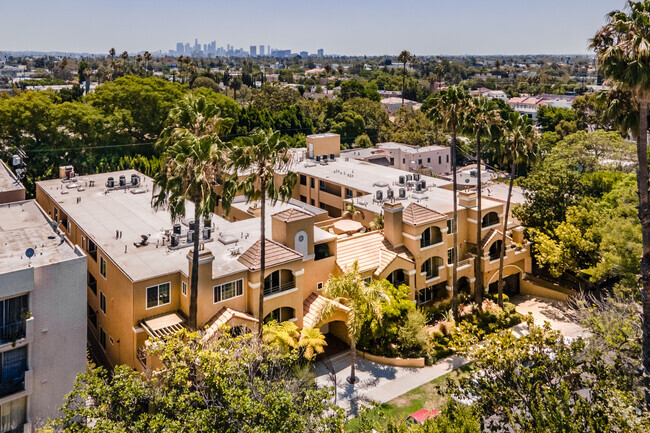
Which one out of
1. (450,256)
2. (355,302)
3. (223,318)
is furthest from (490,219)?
(223,318)

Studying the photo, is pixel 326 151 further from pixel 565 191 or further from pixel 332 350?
pixel 332 350

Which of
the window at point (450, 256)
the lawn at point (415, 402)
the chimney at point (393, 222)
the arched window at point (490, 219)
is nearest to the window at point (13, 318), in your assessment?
the lawn at point (415, 402)

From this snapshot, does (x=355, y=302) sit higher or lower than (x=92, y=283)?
lower

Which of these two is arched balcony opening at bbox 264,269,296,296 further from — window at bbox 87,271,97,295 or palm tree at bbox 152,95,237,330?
window at bbox 87,271,97,295

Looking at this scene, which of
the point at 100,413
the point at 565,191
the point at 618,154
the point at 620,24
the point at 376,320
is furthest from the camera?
the point at 618,154

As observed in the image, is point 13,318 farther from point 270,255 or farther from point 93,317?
point 270,255

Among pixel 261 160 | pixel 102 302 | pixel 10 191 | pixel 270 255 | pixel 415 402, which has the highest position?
pixel 261 160

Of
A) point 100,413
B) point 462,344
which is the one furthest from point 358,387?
point 100,413

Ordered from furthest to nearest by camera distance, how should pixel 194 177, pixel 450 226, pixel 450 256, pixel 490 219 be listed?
pixel 490 219
pixel 450 256
pixel 450 226
pixel 194 177
